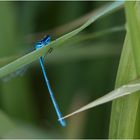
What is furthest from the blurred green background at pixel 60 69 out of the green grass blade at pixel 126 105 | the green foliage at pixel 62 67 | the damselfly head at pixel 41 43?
the green grass blade at pixel 126 105

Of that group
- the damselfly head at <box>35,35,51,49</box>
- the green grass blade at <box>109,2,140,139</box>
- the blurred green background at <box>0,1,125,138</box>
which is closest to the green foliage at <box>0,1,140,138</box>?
the blurred green background at <box>0,1,125,138</box>

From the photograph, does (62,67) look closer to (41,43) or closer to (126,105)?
(41,43)

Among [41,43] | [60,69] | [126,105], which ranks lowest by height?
[126,105]

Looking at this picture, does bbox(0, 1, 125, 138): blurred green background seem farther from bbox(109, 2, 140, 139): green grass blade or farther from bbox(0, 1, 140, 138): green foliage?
bbox(109, 2, 140, 139): green grass blade

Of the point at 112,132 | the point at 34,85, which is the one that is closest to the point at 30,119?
the point at 34,85

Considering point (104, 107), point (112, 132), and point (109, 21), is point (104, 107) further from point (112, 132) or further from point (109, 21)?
point (112, 132)

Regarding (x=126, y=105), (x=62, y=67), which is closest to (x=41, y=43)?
(x=126, y=105)

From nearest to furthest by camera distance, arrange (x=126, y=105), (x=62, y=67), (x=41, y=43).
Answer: (x=126, y=105) < (x=41, y=43) < (x=62, y=67)

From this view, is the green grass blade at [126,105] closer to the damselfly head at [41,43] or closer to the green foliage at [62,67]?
the damselfly head at [41,43]

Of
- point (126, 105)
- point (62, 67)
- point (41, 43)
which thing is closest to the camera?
point (126, 105)
